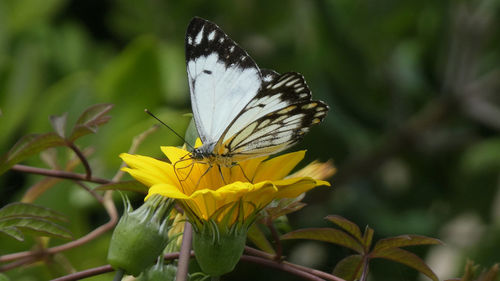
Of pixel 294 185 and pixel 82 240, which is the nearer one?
pixel 294 185

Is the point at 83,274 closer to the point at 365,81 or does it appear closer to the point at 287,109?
the point at 287,109

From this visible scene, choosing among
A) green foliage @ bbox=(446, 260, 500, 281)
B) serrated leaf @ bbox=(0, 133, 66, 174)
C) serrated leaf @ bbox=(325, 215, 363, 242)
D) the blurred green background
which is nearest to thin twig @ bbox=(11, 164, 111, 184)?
serrated leaf @ bbox=(0, 133, 66, 174)

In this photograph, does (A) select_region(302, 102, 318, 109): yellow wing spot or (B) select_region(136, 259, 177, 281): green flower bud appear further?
(A) select_region(302, 102, 318, 109): yellow wing spot

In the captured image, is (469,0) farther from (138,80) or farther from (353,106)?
(138,80)

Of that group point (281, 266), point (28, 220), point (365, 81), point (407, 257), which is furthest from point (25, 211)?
point (365, 81)

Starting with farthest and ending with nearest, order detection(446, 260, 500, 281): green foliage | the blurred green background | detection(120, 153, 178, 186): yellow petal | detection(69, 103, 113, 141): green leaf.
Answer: the blurred green background < detection(69, 103, 113, 141): green leaf < detection(120, 153, 178, 186): yellow petal < detection(446, 260, 500, 281): green foliage

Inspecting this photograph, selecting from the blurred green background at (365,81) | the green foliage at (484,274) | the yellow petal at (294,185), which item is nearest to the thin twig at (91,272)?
the yellow petal at (294,185)

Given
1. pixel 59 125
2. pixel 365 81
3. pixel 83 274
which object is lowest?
pixel 83 274

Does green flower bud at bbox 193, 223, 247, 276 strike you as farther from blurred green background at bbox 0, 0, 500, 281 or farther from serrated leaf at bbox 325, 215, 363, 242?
blurred green background at bbox 0, 0, 500, 281

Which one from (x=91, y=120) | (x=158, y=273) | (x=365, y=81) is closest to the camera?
(x=158, y=273)
